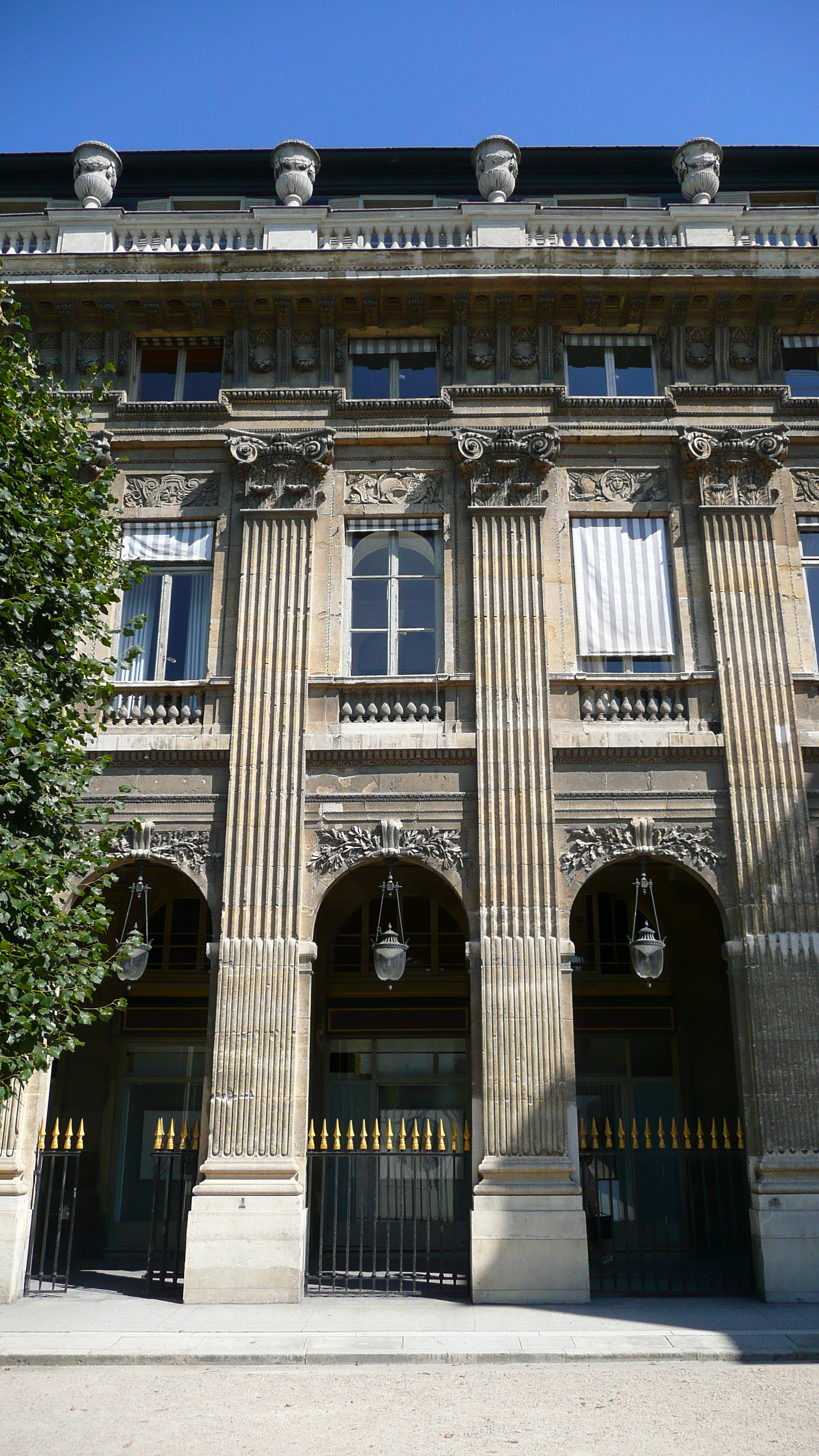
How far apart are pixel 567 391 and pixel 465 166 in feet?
21.2

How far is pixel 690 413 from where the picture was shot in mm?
15992

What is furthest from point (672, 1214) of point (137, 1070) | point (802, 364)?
point (802, 364)

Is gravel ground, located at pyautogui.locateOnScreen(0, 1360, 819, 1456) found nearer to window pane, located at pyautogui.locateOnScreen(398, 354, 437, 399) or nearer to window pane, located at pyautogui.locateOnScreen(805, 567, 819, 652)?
window pane, located at pyautogui.locateOnScreen(805, 567, 819, 652)

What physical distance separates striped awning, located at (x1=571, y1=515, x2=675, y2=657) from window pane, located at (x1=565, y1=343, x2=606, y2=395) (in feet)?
6.98

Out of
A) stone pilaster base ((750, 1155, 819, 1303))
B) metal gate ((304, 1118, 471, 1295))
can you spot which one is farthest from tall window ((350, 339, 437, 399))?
stone pilaster base ((750, 1155, 819, 1303))

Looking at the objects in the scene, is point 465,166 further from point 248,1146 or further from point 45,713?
point 248,1146

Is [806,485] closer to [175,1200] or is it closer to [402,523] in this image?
[402,523]

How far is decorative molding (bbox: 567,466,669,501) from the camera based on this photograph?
51.8 ft

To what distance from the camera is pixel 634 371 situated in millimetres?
16453

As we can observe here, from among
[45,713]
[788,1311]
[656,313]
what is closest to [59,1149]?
[45,713]

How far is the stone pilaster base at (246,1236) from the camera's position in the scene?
484 inches

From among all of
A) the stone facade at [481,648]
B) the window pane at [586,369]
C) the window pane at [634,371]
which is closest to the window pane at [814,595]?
the stone facade at [481,648]

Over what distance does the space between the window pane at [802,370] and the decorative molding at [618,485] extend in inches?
102

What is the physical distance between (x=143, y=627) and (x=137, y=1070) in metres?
7.24
